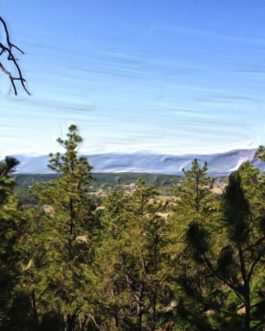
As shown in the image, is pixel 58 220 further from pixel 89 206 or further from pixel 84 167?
pixel 84 167

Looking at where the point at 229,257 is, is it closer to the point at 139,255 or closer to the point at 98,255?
the point at 139,255

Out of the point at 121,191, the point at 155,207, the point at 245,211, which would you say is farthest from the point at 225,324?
the point at 121,191

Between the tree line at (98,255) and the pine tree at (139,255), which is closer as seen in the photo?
the tree line at (98,255)

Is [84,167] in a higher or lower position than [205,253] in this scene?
higher

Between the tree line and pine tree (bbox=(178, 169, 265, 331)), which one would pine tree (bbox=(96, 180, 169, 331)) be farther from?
pine tree (bbox=(178, 169, 265, 331))

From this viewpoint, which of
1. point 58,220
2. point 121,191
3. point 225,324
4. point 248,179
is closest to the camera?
point 225,324

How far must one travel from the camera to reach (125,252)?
26.5 m

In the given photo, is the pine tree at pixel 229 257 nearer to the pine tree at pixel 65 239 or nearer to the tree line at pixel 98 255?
the tree line at pixel 98 255

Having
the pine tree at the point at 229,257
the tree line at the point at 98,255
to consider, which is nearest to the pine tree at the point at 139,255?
the tree line at the point at 98,255

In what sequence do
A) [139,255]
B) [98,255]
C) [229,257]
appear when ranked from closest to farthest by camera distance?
1. [229,257]
2. [139,255]
3. [98,255]

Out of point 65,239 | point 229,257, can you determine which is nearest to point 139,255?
point 65,239

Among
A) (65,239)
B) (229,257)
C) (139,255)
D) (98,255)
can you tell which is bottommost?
(98,255)

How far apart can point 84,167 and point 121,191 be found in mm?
14646

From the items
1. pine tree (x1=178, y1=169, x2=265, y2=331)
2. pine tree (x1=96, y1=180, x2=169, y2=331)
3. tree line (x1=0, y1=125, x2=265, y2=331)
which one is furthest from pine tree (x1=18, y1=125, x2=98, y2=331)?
pine tree (x1=178, y1=169, x2=265, y2=331)
